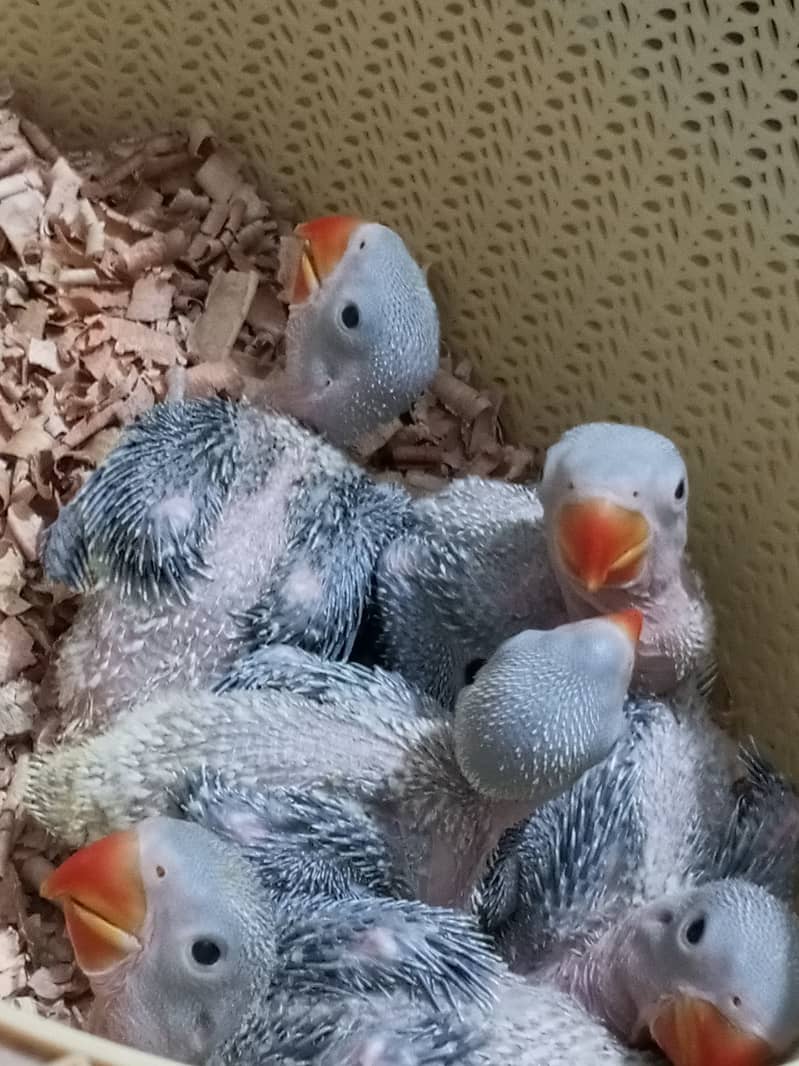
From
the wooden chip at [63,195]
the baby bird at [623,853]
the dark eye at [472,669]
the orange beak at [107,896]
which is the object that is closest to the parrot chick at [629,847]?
the baby bird at [623,853]

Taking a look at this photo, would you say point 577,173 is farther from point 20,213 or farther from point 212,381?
point 20,213

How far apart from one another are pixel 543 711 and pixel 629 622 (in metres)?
0.09

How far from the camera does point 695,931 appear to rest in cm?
68

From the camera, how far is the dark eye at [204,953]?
63 cm

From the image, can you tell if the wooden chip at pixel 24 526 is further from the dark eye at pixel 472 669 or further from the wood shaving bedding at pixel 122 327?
the dark eye at pixel 472 669

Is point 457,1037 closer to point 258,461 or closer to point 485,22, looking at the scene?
point 258,461

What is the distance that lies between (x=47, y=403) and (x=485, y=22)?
41cm

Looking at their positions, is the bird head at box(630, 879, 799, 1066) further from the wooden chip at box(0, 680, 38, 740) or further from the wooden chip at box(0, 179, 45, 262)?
the wooden chip at box(0, 179, 45, 262)

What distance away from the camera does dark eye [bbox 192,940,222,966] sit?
625mm

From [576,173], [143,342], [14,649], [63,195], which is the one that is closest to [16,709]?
[14,649]

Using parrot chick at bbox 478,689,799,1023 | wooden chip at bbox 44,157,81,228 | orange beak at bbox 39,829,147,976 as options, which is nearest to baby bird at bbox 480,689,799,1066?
parrot chick at bbox 478,689,799,1023

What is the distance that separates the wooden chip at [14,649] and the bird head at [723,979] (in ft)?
1.46

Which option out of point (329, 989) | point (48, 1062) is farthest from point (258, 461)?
point (48, 1062)

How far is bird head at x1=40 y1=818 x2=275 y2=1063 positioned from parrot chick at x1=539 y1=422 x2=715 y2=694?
10.5 inches
